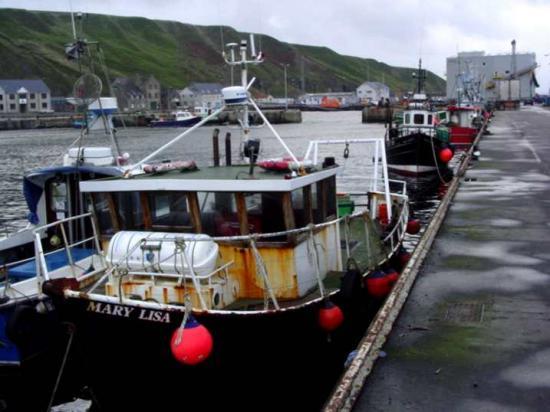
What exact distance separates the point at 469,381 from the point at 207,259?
3935 mm

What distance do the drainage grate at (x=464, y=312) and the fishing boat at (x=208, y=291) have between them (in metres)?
1.59

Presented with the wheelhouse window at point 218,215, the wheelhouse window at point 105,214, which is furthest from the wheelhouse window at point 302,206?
the wheelhouse window at point 105,214

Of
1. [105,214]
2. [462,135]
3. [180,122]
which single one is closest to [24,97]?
[180,122]

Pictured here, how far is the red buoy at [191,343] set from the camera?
8.07 m

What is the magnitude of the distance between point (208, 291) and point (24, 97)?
15734 centimetres

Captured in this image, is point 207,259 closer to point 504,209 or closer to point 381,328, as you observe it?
Answer: point 381,328

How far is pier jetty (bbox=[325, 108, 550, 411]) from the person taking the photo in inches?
271

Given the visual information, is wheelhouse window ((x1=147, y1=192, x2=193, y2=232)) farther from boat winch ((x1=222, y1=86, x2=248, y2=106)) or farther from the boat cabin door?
the boat cabin door

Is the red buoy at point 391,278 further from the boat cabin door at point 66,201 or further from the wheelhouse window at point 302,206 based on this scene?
the boat cabin door at point 66,201

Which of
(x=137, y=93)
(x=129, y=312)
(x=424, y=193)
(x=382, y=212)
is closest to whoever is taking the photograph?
(x=129, y=312)

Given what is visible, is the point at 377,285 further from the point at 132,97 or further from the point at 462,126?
the point at 132,97

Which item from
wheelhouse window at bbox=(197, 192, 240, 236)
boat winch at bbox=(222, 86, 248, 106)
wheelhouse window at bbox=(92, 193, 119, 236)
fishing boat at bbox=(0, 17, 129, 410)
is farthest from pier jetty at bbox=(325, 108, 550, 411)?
fishing boat at bbox=(0, 17, 129, 410)

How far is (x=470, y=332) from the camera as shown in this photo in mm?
8617

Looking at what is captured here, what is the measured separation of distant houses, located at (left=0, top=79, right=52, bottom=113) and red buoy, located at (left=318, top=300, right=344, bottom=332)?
6127 inches
